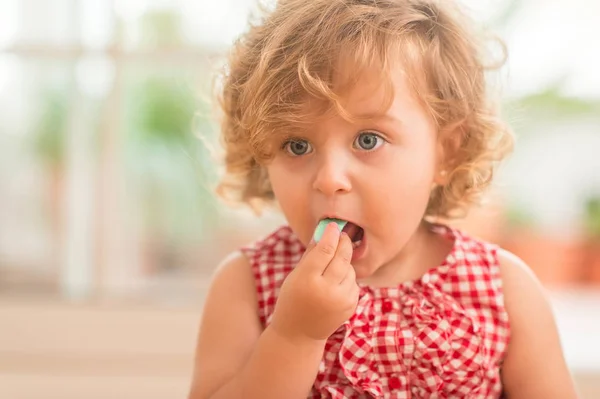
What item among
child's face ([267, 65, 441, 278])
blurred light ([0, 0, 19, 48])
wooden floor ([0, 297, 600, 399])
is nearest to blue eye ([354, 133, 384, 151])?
child's face ([267, 65, 441, 278])

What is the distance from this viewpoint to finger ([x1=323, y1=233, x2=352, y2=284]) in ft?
2.71

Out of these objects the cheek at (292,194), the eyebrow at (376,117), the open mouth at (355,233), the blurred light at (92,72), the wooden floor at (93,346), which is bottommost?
the wooden floor at (93,346)

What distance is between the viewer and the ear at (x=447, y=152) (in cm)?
96

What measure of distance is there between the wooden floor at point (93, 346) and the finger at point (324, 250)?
809 millimetres

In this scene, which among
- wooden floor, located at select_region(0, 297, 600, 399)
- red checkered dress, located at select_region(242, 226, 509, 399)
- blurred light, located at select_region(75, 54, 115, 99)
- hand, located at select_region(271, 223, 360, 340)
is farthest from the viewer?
blurred light, located at select_region(75, 54, 115, 99)

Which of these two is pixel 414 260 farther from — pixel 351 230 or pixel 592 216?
pixel 592 216

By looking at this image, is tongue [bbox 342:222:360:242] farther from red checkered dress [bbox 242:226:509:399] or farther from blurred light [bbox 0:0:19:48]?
blurred light [bbox 0:0:19:48]

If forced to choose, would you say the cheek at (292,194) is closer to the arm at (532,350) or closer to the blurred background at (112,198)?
the arm at (532,350)

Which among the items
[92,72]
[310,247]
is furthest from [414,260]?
[92,72]

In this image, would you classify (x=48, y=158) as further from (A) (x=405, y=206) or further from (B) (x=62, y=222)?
(A) (x=405, y=206)

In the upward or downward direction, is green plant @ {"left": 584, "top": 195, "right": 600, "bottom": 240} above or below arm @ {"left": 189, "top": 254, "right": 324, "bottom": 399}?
above

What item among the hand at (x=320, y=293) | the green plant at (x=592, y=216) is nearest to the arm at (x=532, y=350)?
the hand at (x=320, y=293)

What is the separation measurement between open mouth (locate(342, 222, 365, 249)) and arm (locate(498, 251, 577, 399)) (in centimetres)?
22

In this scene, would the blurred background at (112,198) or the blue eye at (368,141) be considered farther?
the blurred background at (112,198)
